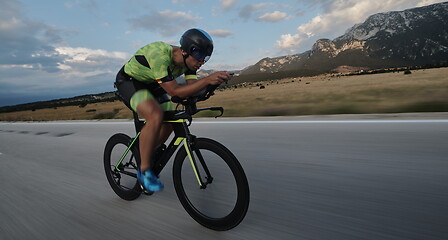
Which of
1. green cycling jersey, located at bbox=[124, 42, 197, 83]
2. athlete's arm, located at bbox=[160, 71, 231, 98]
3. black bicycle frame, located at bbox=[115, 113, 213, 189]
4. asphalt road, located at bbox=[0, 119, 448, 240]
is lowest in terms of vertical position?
asphalt road, located at bbox=[0, 119, 448, 240]

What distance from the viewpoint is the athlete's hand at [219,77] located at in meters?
2.02

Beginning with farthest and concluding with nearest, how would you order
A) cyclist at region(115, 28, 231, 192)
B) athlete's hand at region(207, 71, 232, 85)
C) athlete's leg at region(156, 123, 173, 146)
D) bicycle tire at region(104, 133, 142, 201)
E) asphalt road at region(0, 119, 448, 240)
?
1. bicycle tire at region(104, 133, 142, 201)
2. athlete's leg at region(156, 123, 173, 146)
3. cyclist at region(115, 28, 231, 192)
4. asphalt road at region(0, 119, 448, 240)
5. athlete's hand at region(207, 71, 232, 85)

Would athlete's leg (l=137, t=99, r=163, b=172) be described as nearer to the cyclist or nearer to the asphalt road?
the cyclist

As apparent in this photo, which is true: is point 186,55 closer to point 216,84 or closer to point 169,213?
point 216,84

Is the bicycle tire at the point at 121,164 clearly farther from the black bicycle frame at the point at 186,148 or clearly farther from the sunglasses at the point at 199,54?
the sunglasses at the point at 199,54

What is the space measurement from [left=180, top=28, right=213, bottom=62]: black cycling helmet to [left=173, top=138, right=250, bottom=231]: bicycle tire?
67cm

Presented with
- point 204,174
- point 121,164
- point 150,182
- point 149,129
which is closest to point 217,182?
point 204,174

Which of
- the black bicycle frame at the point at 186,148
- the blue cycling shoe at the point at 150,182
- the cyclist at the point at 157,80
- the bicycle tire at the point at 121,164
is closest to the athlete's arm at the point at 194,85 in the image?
the cyclist at the point at 157,80

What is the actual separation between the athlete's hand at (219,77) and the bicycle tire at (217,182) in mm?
437

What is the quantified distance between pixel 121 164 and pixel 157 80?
137 centimetres

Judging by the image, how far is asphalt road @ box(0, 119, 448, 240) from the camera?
2.13 m

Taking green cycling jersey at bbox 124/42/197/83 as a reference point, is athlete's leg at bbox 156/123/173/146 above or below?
below

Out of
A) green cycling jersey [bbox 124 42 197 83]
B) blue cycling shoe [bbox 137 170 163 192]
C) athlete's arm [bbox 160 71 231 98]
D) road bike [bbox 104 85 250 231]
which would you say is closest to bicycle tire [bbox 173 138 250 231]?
road bike [bbox 104 85 250 231]

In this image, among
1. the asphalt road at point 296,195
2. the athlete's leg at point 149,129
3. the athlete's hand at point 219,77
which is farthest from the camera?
the athlete's leg at point 149,129
